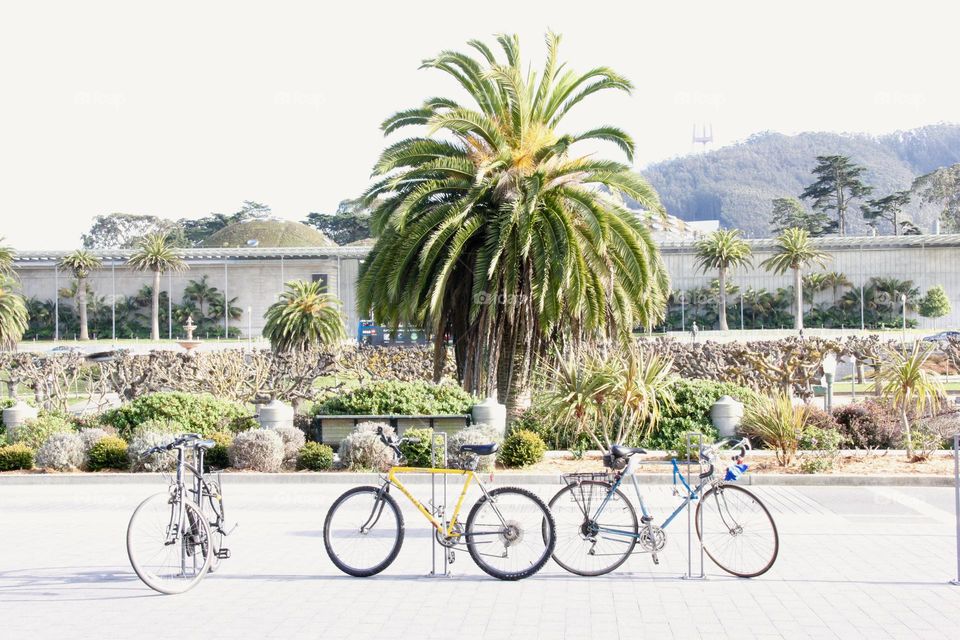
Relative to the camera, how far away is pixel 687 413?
18141 millimetres

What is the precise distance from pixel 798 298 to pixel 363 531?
70.2 meters

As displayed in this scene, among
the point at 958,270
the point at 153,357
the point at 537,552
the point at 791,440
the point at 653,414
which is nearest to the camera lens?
the point at 537,552

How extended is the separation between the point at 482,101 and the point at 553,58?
1.61 m

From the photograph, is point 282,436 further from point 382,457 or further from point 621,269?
point 621,269

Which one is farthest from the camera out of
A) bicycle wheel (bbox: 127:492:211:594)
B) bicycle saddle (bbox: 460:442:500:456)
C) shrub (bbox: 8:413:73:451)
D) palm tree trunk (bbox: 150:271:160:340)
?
palm tree trunk (bbox: 150:271:160:340)

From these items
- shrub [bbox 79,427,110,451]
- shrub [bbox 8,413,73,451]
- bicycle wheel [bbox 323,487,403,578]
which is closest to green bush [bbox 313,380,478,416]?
shrub [bbox 79,427,110,451]

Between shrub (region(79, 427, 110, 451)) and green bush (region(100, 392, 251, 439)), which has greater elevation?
green bush (region(100, 392, 251, 439))

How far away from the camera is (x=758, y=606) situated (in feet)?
24.2

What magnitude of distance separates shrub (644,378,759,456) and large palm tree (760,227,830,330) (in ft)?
188

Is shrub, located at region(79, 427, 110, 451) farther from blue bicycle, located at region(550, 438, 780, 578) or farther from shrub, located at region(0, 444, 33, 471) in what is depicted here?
blue bicycle, located at region(550, 438, 780, 578)

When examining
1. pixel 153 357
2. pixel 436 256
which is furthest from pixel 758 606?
pixel 153 357

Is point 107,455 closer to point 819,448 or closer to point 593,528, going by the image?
point 593,528

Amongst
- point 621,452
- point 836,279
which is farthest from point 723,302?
point 621,452

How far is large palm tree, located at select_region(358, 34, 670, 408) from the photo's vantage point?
63.7ft
